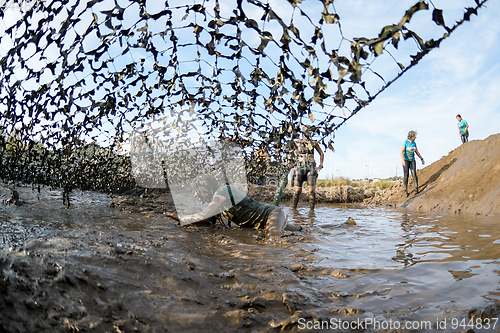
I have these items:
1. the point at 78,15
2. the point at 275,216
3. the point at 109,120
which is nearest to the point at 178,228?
the point at 275,216

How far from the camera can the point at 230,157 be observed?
7312 millimetres

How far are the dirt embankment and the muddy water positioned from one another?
190 inches

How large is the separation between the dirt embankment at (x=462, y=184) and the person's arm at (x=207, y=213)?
6.32 meters

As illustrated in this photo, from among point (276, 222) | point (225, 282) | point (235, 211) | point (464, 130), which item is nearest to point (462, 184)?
point (464, 130)

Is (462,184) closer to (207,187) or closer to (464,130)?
(464,130)

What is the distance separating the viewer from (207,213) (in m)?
4.27

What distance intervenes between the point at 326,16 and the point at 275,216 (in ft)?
9.80

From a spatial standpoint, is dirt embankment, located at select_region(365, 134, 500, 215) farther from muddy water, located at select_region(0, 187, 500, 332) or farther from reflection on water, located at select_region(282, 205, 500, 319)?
muddy water, located at select_region(0, 187, 500, 332)

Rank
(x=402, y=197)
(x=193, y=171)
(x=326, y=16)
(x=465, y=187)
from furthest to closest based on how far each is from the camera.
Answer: (x=402, y=197) < (x=193, y=171) < (x=465, y=187) < (x=326, y=16)

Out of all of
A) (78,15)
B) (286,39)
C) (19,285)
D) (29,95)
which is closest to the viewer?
(19,285)

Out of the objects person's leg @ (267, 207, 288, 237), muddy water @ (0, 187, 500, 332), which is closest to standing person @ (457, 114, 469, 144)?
muddy water @ (0, 187, 500, 332)

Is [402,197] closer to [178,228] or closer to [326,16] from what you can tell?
[178,228]

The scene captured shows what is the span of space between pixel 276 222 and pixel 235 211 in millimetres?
681

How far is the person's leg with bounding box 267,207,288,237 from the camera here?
4.06m
